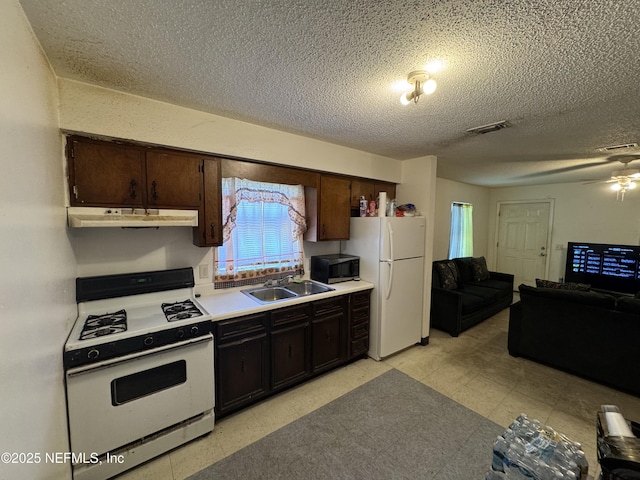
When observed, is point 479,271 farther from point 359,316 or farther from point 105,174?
point 105,174

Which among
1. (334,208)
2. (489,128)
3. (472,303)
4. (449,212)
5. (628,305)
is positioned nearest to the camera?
(489,128)

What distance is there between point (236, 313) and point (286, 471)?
1.10 metres

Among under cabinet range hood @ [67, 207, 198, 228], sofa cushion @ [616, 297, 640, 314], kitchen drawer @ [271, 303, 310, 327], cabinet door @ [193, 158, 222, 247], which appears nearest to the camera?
under cabinet range hood @ [67, 207, 198, 228]

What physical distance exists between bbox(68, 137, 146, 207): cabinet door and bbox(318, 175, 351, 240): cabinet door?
1726mm

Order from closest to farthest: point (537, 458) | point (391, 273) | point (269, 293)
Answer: point (537, 458), point (269, 293), point (391, 273)

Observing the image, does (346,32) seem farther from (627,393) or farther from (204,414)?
(627,393)

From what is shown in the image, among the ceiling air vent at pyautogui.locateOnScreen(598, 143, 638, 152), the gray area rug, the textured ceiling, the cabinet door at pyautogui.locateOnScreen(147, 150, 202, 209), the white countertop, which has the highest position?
the textured ceiling

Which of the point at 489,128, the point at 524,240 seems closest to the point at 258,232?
the point at 489,128

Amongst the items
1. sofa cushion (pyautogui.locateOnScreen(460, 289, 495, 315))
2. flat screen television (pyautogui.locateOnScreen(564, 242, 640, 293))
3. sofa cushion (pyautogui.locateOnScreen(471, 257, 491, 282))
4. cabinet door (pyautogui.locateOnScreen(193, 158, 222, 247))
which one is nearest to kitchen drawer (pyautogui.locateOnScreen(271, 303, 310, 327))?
cabinet door (pyautogui.locateOnScreen(193, 158, 222, 247))

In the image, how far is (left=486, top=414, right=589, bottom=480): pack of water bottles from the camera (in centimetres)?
97

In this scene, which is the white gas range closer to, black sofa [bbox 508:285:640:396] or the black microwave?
the black microwave

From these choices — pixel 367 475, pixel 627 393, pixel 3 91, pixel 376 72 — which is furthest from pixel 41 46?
pixel 627 393

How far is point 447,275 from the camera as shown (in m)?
4.27

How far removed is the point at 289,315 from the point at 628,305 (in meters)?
3.22
